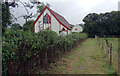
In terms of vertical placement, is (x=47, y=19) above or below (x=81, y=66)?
above

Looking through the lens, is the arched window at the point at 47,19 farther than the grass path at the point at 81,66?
Yes

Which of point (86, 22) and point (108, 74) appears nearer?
point (108, 74)

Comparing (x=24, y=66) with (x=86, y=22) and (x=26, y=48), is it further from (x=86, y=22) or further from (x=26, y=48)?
(x=86, y=22)

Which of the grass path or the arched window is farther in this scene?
the arched window

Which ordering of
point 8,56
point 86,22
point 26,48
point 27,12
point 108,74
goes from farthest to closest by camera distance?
point 86,22, point 27,12, point 108,74, point 26,48, point 8,56

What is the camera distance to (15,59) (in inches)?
111

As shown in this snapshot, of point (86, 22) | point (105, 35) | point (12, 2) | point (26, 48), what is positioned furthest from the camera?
point (86, 22)

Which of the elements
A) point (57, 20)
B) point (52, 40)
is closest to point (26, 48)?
point (52, 40)

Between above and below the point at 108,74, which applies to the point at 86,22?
above

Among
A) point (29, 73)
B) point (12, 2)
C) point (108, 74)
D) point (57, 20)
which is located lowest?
point (108, 74)

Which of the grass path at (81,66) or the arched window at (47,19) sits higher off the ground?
the arched window at (47,19)

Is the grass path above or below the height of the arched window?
below

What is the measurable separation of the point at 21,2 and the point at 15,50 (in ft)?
15.8

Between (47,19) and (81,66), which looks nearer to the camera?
(81,66)
